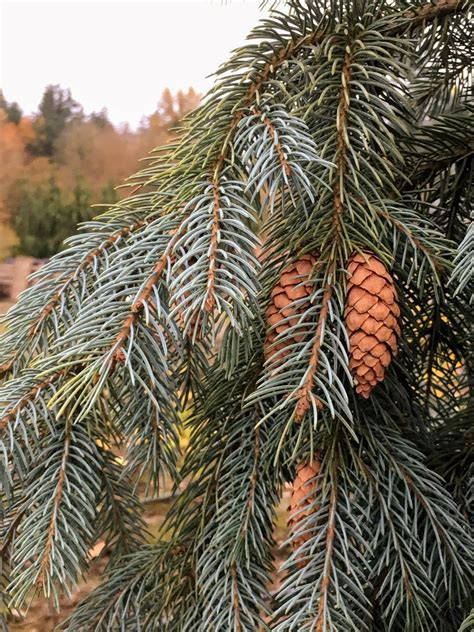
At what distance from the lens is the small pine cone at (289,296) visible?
13.0 inches

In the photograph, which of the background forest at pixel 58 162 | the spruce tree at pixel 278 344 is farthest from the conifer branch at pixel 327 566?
the background forest at pixel 58 162

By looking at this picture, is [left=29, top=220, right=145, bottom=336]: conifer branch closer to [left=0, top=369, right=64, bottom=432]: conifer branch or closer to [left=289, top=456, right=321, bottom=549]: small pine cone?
[left=0, top=369, right=64, bottom=432]: conifer branch

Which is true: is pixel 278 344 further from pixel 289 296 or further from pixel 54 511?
pixel 54 511

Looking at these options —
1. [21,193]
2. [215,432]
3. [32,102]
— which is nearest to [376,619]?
[215,432]

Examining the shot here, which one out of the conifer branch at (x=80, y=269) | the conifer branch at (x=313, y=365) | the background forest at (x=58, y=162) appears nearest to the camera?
the conifer branch at (x=313, y=365)

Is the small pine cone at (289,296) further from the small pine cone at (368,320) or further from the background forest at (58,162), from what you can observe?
the background forest at (58,162)

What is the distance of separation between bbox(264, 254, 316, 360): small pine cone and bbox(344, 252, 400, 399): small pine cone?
23 mm

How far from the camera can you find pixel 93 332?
1.01 ft

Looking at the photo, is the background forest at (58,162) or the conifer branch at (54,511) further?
the background forest at (58,162)

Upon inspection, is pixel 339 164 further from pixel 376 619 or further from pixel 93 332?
pixel 376 619

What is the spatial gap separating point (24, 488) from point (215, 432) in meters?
0.13

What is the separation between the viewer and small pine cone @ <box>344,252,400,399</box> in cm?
31

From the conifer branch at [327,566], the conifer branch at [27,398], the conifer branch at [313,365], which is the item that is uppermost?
the conifer branch at [313,365]

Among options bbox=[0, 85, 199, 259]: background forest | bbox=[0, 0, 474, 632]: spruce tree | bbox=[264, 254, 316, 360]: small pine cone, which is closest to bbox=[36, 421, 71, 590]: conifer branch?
bbox=[0, 0, 474, 632]: spruce tree
